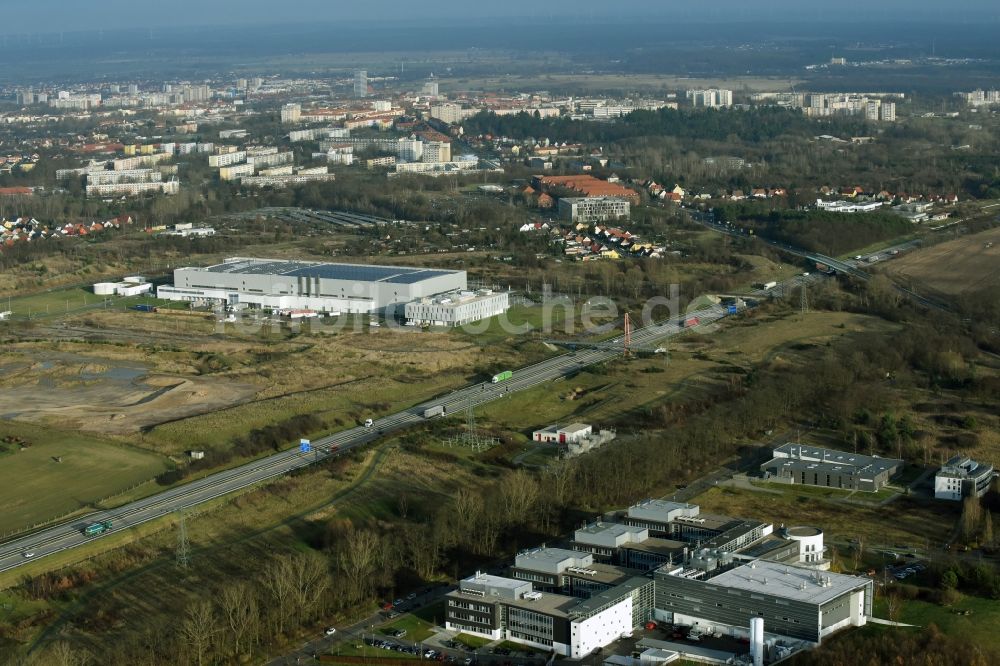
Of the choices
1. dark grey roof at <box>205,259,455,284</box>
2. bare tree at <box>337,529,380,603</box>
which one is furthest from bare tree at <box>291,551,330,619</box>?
dark grey roof at <box>205,259,455,284</box>

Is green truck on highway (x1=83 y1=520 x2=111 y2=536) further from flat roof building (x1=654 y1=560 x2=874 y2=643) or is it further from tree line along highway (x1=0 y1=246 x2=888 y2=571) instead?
flat roof building (x1=654 y1=560 x2=874 y2=643)

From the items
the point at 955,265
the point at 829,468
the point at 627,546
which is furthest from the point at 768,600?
the point at 955,265

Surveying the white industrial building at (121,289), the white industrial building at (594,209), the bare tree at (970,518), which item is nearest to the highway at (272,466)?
the bare tree at (970,518)

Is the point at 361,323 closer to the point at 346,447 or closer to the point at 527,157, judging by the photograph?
the point at 346,447

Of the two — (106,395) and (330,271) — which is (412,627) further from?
(330,271)

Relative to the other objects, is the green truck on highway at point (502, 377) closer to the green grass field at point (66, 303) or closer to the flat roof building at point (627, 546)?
the flat roof building at point (627, 546)

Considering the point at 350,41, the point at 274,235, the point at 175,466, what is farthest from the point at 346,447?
the point at 350,41

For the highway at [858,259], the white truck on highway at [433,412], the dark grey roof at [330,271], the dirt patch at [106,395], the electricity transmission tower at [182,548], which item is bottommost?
the highway at [858,259]
